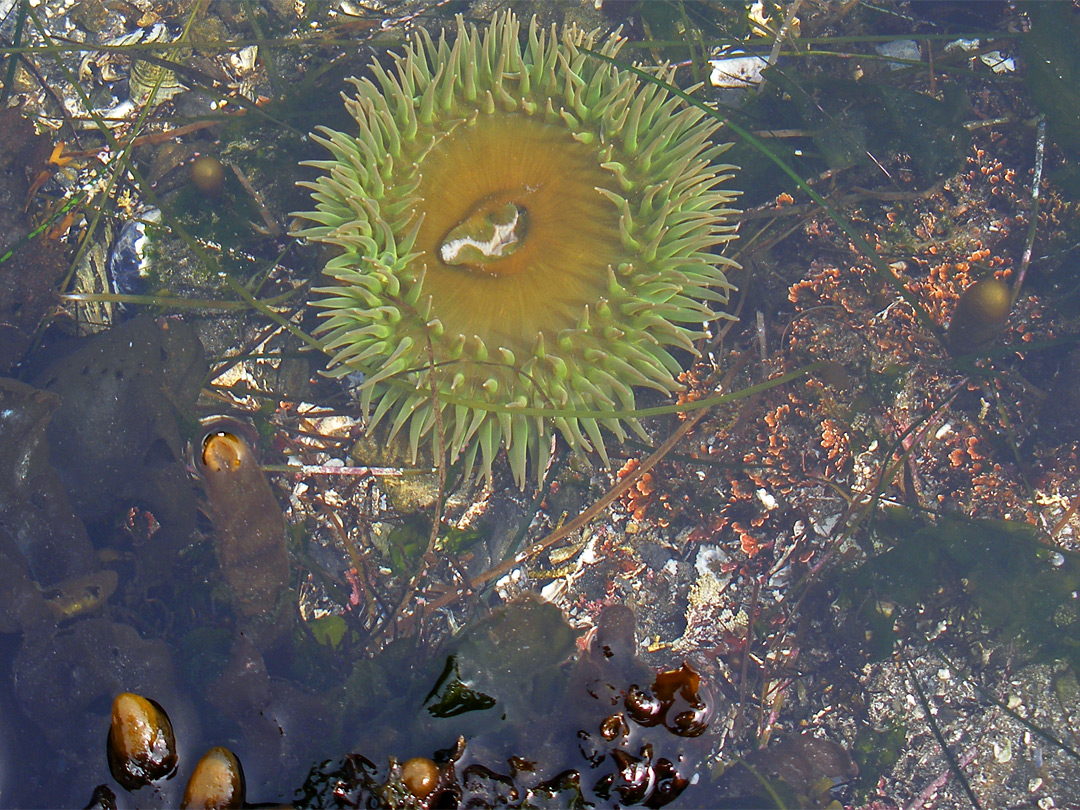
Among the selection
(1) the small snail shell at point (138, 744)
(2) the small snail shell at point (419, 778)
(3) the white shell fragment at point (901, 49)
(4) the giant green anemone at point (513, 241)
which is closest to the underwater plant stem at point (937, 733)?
(4) the giant green anemone at point (513, 241)

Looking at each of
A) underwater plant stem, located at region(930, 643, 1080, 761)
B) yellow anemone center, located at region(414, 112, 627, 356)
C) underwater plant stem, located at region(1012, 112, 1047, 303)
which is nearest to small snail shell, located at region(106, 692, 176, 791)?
yellow anemone center, located at region(414, 112, 627, 356)

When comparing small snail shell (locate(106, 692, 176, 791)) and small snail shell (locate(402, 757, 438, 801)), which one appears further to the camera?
small snail shell (locate(402, 757, 438, 801))

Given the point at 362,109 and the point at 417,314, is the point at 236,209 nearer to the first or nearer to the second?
the point at 362,109

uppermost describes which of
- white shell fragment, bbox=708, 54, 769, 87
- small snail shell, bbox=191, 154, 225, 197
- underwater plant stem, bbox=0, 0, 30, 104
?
white shell fragment, bbox=708, 54, 769, 87

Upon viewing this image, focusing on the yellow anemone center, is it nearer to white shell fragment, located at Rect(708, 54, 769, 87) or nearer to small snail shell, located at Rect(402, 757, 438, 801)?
white shell fragment, located at Rect(708, 54, 769, 87)

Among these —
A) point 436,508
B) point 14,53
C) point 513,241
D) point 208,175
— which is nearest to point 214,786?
point 436,508

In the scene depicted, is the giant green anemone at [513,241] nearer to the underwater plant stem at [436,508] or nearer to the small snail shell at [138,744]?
the underwater plant stem at [436,508]

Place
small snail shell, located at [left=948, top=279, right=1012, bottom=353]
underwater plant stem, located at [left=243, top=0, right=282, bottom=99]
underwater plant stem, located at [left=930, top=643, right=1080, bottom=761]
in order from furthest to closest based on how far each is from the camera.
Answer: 1. underwater plant stem, located at [left=243, top=0, right=282, bottom=99]
2. small snail shell, located at [left=948, top=279, right=1012, bottom=353]
3. underwater plant stem, located at [left=930, top=643, right=1080, bottom=761]

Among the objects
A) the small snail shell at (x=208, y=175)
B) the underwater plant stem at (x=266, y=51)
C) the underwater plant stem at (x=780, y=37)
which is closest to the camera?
the small snail shell at (x=208, y=175)
